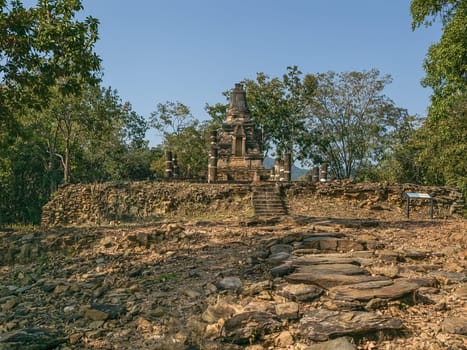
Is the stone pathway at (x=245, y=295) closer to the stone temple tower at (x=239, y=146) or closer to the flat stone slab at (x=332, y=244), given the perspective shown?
the flat stone slab at (x=332, y=244)

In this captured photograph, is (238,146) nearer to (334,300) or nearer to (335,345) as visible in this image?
(334,300)

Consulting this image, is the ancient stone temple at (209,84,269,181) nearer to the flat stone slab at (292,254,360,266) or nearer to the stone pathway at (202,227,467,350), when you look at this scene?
the flat stone slab at (292,254,360,266)

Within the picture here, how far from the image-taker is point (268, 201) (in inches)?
664

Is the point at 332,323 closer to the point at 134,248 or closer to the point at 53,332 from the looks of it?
the point at 53,332

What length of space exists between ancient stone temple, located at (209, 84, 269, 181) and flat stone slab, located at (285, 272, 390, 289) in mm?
19720

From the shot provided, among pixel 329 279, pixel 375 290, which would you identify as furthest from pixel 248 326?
pixel 375 290

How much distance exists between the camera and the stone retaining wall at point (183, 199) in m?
17.5

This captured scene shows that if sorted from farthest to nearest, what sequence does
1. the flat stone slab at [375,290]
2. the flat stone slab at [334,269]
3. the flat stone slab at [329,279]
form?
the flat stone slab at [334,269], the flat stone slab at [329,279], the flat stone slab at [375,290]

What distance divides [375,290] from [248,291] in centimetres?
185

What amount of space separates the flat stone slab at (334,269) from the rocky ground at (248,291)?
3 cm

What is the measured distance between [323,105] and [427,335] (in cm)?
3297

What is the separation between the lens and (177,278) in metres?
7.93

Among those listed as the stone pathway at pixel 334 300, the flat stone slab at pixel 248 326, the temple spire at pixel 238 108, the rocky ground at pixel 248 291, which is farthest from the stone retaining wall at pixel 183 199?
the temple spire at pixel 238 108

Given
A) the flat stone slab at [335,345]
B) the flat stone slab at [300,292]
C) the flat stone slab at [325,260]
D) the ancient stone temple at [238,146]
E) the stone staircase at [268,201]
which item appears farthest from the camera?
the ancient stone temple at [238,146]
